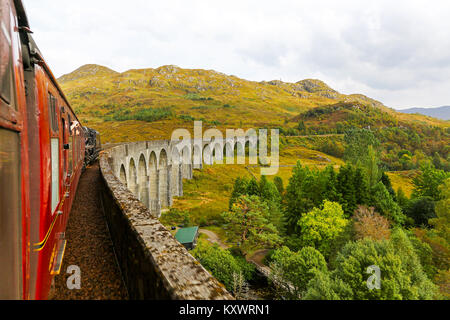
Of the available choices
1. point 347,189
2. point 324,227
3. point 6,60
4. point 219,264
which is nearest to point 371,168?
point 347,189

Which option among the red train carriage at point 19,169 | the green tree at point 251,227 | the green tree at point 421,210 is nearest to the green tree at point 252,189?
the green tree at point 251,227

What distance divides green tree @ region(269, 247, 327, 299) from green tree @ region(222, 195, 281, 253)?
4275mm

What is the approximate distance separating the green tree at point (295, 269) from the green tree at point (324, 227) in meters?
4.84

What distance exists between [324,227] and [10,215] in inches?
1178

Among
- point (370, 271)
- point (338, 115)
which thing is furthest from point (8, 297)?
point (338, 115)

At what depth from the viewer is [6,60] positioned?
1.91 metres

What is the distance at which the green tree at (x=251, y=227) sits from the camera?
2924cm

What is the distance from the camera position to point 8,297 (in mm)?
1730

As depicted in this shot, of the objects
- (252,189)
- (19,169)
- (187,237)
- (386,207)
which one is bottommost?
(187,237)

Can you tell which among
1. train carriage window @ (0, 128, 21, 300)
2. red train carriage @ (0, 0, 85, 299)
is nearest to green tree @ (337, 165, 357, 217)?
red train carriage @ (0, 0, 85, 299)

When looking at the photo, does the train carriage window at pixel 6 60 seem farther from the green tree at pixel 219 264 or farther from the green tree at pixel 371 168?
the green tree at pixel 371 168

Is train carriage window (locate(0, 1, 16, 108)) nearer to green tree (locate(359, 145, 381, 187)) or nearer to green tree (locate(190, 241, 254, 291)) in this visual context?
green tree (locate(190, 241, 254, 291))

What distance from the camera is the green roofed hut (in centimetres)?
2865

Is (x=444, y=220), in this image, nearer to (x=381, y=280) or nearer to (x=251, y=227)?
(x=381, y=280)
